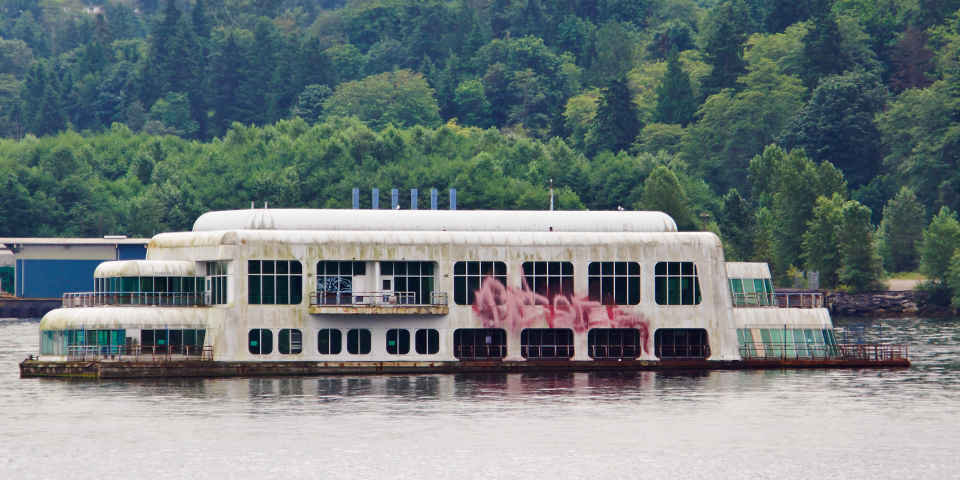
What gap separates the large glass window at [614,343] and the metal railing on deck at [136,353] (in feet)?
77.8

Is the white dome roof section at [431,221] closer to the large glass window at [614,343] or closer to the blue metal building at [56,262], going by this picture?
the large glass window at [614,343]

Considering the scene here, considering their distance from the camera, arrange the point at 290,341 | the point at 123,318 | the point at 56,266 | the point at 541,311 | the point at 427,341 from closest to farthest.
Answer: the point at 123,318 < the point at 290,341 < the point at 427,341 < the point at 541,311 < the point at 56,266

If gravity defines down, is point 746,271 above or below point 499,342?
above

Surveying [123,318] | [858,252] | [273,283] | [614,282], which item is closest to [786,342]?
[614,282]

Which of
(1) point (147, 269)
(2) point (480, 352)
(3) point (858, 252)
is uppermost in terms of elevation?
(3) point (858, 252)

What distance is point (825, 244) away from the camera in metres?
186

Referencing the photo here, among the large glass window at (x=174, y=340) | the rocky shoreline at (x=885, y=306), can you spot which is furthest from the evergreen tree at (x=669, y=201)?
the large glass window at (x=174, y=340)

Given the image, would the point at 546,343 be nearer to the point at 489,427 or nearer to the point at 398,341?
the point at 398,341

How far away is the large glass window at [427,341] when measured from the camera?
92812mm

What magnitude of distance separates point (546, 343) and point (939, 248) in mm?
100597

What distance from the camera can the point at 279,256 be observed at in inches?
3561

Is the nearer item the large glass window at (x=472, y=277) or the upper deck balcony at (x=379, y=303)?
the upper deck balcony at (x=379, y=303)

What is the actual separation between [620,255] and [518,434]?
72.2ft

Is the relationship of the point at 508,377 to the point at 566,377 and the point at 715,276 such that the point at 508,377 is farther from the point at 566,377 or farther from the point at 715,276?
the point at 715,276
